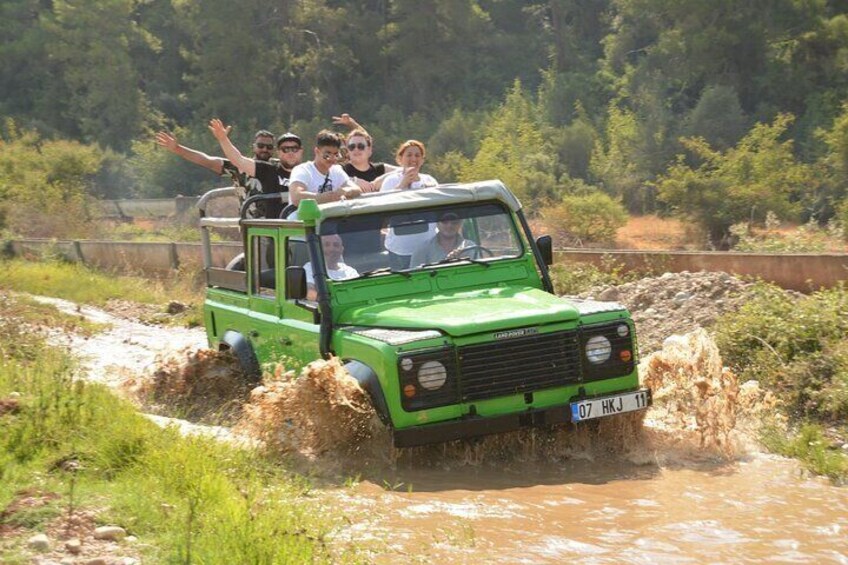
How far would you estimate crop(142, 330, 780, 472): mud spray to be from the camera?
8.27m

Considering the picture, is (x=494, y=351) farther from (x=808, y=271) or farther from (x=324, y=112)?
(x=324, y=112)

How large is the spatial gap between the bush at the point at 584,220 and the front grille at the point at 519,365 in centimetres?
1971

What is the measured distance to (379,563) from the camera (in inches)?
248

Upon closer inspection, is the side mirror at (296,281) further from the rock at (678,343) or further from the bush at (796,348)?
the bush at (796,348)

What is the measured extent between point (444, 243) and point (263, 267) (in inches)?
66.6

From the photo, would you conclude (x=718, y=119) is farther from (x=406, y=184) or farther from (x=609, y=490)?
(x=609, y=490)

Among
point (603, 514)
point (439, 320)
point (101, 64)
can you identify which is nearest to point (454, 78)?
point (101, 64)

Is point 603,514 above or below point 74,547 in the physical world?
below

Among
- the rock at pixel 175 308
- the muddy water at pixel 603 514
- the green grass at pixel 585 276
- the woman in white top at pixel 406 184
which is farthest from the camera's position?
the rock at pixel 175 308

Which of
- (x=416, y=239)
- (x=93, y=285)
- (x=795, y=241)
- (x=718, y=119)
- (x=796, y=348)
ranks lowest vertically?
(x=93, y=285)

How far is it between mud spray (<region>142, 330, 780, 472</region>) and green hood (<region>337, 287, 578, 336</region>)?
547 millimetres

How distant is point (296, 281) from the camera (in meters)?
8.97

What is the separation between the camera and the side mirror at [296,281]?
353 inches

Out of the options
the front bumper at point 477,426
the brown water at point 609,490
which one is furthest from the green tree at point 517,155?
the front bumper at point 477,426
